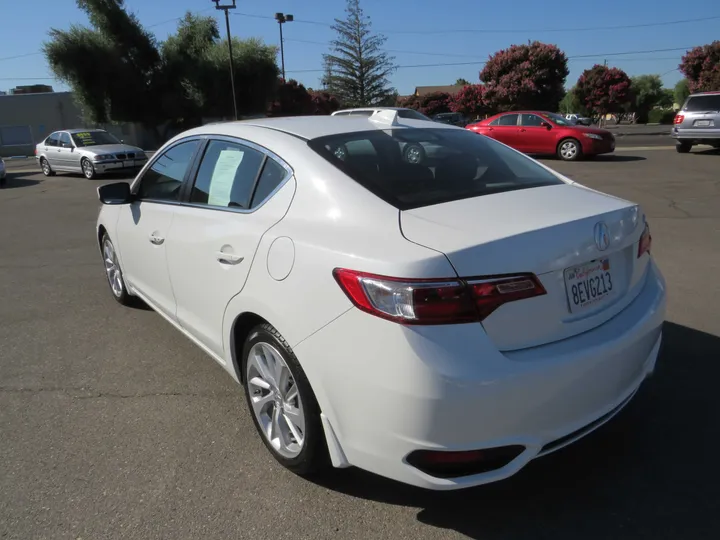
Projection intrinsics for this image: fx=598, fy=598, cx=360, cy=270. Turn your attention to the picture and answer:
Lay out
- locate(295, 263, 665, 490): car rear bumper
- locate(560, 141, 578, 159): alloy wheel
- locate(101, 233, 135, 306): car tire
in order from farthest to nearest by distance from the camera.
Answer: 1. locate(560, 141, 578, 159): alloy wheel
2. locate(101, 233, 135, 306): car tire
3. locate(295, 263, 665, 490): car rear bumper

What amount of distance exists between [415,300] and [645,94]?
79221 mm

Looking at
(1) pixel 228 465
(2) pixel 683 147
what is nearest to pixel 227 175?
(1) pixel 228 465

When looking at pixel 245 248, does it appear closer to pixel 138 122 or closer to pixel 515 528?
pixel 515 528

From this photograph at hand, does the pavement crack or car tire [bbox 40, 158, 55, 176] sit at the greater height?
the pavement crack

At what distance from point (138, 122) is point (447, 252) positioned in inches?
1524

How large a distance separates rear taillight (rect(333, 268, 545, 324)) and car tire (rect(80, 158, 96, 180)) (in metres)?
18.4

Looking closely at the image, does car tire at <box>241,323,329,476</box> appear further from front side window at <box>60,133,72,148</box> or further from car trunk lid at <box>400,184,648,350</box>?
front side window at <box>60,133,72,148</box>

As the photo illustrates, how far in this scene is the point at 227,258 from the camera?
2986 millimetres

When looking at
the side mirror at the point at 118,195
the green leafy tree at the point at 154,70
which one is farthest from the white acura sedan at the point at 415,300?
the green leafy tree at the point at 154,70

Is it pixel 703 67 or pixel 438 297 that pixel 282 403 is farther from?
pixel 703 67

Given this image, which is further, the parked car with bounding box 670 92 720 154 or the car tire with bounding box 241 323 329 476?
the parked car with bounding box 670 92 720 154

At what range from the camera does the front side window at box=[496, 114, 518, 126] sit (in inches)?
740

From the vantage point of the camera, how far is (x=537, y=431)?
7.34 ft

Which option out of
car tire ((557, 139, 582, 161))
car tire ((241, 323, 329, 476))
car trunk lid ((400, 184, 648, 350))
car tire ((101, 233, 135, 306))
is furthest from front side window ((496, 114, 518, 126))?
car tire ((241, 323, 329, 476))
